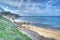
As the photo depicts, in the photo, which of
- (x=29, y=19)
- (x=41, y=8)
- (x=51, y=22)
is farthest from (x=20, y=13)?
(x=51, y=22)

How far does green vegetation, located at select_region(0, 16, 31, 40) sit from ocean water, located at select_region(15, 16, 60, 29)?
0.19m

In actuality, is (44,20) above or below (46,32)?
above

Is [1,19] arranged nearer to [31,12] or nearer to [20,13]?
[20,13]

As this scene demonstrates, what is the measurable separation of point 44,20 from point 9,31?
0.72 m

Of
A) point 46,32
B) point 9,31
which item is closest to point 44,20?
point 46,32

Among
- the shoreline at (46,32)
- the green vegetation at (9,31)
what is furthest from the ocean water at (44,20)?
the green vegetation at (9,31)

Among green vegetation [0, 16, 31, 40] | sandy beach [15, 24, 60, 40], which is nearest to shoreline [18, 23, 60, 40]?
sandy beach [15, 24, 60, 40]

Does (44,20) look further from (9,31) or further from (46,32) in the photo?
(9,31)

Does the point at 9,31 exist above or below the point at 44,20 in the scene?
below

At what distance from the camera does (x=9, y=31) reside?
121 inches

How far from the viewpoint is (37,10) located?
10.5ft

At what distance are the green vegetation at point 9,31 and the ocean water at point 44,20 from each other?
0.19 meters

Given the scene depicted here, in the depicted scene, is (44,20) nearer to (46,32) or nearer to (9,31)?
(46,32)

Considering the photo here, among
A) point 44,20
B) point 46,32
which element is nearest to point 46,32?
point 46,32
